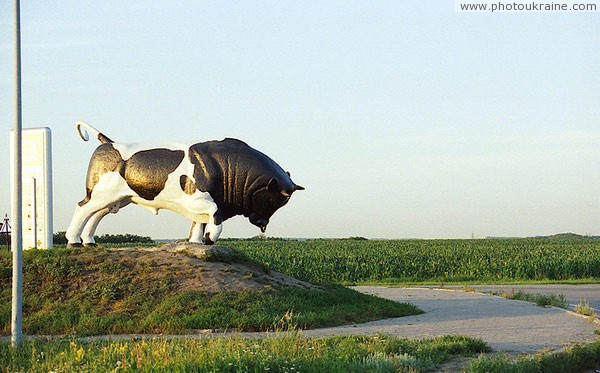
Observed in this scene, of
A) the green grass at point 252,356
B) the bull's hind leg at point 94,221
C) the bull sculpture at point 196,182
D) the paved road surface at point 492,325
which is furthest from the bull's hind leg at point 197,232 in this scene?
the green grass at point 252,356

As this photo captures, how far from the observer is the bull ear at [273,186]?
1792 cm

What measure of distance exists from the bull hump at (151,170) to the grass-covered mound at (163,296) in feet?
4.77

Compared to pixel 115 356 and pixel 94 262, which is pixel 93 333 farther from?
pixel 115 356

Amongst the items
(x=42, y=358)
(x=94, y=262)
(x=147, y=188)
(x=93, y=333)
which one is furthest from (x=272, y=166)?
(x=42, y=358)

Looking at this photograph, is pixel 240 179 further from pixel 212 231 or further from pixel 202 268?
pixel 202 268

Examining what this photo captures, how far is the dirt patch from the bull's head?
3.70 feet

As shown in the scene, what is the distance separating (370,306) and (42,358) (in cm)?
848

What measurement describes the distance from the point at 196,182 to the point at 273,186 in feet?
5.48

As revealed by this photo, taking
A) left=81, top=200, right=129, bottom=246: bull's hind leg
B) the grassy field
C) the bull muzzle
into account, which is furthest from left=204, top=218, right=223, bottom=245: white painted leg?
left=81, top=200, right=129, bottom=246: bull's hind leg

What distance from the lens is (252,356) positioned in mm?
10227

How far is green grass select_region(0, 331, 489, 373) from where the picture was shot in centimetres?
977

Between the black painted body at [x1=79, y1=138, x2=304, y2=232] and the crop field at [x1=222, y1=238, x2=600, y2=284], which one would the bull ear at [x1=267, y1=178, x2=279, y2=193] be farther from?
the crop field at [x1=222, y1=238, x2=600, y2=284]

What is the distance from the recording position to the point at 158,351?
10.3 metres

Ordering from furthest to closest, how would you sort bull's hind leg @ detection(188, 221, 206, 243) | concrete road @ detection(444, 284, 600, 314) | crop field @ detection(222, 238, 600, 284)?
1. crop field @ detection(222, 238, 600, 284)
2. concrete road @ detection(444, 284, 600, 314)
3. bull's hind leg @ detection(188, 221, 206, 243)
